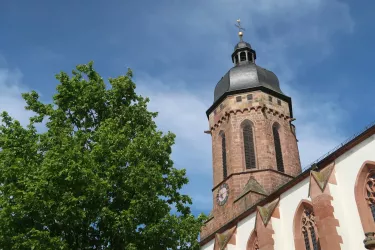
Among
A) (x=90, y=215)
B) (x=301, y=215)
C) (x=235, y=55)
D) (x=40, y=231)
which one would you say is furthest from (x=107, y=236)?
(x=235, y=55)

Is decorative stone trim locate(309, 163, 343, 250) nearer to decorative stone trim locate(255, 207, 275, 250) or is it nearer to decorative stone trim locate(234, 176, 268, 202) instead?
decorative stone trim locate(255, 207, 275, 250)

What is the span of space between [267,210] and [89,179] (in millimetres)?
12406

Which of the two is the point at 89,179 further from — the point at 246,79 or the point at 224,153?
the point at 246,79

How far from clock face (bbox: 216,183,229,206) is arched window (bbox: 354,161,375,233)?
1264cm

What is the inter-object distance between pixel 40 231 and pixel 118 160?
2.82 meters

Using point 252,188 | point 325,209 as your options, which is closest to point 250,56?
point 252,188

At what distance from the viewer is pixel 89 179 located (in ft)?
37.3

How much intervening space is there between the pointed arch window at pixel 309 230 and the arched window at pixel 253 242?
11.0 feet

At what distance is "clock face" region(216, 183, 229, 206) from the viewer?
2911 centimetres

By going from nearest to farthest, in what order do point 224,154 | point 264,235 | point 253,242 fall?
1. point 264,235
2. point 253,242
3. point 224,154

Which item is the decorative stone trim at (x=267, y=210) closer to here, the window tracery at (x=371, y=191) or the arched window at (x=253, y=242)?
the arched window at (x=253, y=242)

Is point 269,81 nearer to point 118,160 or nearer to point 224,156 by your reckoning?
point 224,156

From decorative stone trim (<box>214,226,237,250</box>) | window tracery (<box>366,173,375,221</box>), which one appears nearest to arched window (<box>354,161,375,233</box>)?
window tracery (<box>366,173,375,221</box>)

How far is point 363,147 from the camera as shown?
1759 cm
